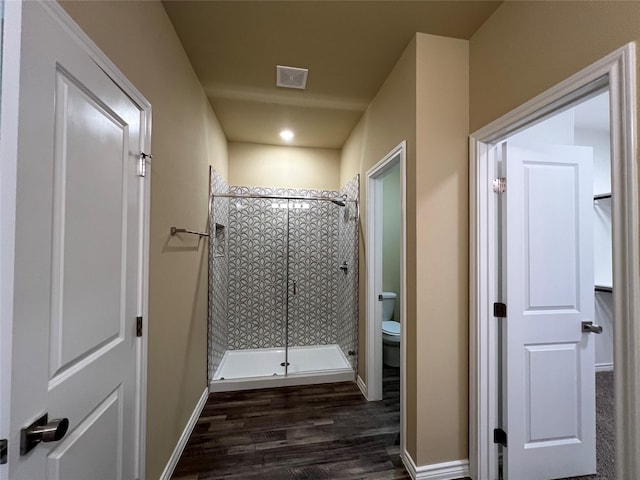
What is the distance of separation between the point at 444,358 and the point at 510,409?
43 centimetres

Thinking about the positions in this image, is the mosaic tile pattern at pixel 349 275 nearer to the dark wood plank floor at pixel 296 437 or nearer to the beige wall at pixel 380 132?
the beige wall at pixel 380 132

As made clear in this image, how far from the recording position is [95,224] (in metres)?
0.94

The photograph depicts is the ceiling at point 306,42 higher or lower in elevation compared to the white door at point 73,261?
higher

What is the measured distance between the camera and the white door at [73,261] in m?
0.66

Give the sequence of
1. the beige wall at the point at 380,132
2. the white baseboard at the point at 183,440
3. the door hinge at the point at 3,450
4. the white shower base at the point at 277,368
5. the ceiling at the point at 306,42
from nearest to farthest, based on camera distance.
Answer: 1. the door hinge at the point at 3,450
2. the ceiling at the point at 306,42
3. the white baseboard at the point at 183,440
4. the beige wall at the point at 380,132
5. the white shower base at the point at 277,368

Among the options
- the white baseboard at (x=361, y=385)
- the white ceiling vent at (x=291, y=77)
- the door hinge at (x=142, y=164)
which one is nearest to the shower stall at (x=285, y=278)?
the white baseboard at (x=361, y=385)

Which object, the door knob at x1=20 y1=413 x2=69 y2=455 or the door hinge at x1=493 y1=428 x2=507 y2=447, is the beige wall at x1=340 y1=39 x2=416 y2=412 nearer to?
the door hinge at x1=493 y1=428 x2=507 y2=447

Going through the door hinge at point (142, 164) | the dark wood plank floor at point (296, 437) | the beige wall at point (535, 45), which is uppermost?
the beige wall at point (535, 45)

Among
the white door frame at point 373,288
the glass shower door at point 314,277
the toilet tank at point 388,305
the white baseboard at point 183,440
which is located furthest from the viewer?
the glass shower door at point 314,277

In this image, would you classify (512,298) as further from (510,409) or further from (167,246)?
(167,246)

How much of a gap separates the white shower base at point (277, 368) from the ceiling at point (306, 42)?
2692 millimetres

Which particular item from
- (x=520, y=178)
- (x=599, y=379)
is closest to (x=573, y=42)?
(x=520, y=178)

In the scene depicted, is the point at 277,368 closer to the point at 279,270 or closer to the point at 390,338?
the point at 279,270

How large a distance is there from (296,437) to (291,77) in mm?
2734
